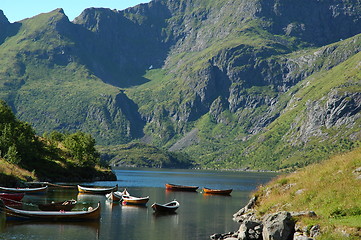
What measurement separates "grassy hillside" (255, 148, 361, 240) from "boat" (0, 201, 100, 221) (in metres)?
26.3

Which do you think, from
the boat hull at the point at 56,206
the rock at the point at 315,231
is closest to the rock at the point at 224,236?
the rock at the point at 315,231

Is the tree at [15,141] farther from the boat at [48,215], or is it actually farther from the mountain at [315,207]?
the mountain at [315,207]

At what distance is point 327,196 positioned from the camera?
5091 cm

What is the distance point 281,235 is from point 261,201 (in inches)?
891

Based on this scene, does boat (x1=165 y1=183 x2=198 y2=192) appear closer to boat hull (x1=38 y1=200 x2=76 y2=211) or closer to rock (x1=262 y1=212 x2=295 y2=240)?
boat hull (x1=38 y1=200 x2=76 y2=211)

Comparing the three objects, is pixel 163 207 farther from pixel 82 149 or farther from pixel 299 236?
pixel 82 149

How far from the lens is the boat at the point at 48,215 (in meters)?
66.8

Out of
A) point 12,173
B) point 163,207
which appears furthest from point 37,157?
point 163,207

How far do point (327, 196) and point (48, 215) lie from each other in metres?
40.9

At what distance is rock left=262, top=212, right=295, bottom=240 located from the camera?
46625 millimetres

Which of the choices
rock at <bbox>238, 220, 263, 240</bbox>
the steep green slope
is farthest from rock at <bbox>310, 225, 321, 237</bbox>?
the steep green slope

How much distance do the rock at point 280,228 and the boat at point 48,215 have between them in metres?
31.9

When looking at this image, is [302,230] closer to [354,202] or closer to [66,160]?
[354,202]

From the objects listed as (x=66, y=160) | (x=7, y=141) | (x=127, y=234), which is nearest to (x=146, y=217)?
(x=127, y=234)
